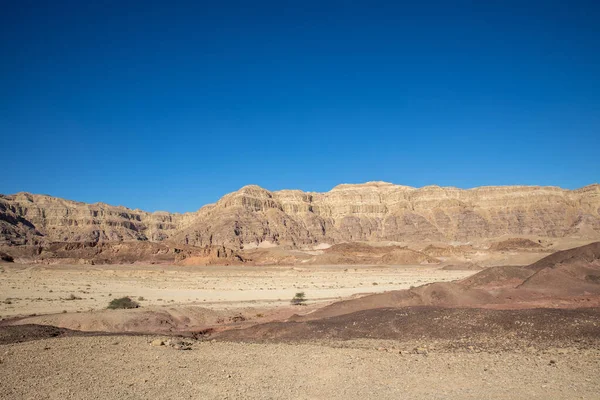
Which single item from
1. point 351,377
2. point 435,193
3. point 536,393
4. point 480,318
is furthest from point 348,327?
point 435,193

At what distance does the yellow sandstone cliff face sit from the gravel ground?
14906cm

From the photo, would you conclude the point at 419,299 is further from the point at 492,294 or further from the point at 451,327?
the point at 451,327

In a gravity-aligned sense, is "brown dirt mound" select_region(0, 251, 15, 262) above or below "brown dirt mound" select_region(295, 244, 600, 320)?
above

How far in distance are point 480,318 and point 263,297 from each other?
24315mm

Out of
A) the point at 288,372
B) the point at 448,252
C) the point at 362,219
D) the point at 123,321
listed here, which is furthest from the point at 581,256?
the point at 362,219

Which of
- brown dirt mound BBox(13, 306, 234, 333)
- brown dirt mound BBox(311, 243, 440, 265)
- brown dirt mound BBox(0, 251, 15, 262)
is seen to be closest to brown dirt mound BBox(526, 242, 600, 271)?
brown dirt mound BBox(13, 306, 234, 333)

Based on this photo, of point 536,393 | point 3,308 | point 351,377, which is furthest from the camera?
point 3,308

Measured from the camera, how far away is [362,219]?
19238cm

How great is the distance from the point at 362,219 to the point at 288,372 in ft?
603

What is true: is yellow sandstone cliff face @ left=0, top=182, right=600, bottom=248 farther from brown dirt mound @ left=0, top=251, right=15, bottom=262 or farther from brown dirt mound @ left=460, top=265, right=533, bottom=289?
brown dirt mound @ left=460, top=265, right=533, bottom=289

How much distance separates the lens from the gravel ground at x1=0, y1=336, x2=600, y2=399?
9180 millimetres

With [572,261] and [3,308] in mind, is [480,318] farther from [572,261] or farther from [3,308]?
[3,308]

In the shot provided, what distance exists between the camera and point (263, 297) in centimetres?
3762

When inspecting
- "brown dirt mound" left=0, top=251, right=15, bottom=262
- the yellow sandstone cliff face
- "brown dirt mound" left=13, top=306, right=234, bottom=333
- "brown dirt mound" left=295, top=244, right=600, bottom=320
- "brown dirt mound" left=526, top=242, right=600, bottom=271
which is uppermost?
the yellow sandstone cliff face
